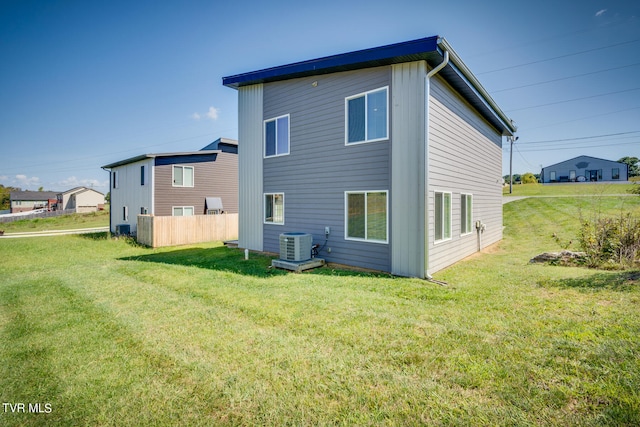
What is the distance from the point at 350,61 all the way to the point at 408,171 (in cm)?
320

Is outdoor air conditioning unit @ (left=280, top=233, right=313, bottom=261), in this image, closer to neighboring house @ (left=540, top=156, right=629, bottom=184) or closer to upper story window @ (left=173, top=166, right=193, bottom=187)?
upper story window @ (left=173, top=166, right=193, bottom=187)

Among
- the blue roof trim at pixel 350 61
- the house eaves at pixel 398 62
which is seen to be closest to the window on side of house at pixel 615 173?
the house eaves at pixel 398 62

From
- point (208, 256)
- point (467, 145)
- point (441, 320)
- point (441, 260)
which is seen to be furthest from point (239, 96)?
point (441, 320)

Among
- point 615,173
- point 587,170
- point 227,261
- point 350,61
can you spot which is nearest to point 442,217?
point 350,61

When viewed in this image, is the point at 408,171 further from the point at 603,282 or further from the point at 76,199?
the point at 76,199

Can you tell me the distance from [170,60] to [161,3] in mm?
5789

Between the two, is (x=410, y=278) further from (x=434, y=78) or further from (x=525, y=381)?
(x=434, y=78)

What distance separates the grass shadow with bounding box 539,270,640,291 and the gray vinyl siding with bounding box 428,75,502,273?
2.40 metres

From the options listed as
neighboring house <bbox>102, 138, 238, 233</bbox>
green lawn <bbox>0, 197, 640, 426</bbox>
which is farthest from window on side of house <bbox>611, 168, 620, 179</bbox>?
neighboring house <bbox>102, 138, 238, 233</bbox>

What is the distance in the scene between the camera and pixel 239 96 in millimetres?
10766

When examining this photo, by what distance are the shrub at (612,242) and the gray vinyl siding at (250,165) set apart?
31.6 feet

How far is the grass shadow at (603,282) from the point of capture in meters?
5.13

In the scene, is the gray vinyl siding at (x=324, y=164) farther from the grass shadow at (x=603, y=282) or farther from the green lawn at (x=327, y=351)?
the grass shadow at (x=603, y=282)

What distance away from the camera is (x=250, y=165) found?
10539mm
